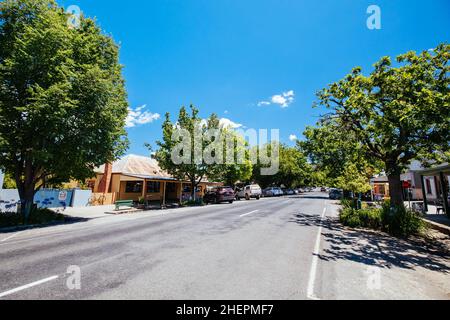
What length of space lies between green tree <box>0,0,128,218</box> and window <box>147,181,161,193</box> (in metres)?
16.9

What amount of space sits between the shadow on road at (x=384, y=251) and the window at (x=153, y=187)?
25.5 metres

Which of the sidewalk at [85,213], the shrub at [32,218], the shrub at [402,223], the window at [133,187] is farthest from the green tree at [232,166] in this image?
the shrub at [402,223]

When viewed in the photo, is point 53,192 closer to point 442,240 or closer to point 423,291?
point 423,291

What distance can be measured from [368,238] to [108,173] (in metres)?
26.5

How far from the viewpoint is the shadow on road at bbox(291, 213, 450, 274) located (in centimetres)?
642

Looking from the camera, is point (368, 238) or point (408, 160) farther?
point (408, 160)

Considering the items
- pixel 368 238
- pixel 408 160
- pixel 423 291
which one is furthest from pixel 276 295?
pixel 408 160

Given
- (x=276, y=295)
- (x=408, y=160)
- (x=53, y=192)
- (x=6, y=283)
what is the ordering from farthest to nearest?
(x=53, y=192) → (x=408, y=160) → (x=6, y=283) → (x=276, y=295)

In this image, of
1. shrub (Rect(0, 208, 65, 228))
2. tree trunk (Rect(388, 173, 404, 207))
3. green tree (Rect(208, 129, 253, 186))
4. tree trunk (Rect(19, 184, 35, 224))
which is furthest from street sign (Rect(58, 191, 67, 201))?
Result: tree trunk (Rect(388, 173, 404, 207))

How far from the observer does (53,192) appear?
1914 cm

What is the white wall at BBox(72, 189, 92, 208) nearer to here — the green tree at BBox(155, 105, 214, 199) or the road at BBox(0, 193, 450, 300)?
the green tree at BBox(155, 105, 214, 199)

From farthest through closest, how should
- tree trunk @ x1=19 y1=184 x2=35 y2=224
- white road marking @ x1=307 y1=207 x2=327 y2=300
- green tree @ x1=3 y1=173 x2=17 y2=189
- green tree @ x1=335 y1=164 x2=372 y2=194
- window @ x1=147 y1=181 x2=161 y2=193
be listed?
window @ x1=147 y1=181 x2=161 y2=193
green tree @ x1=3 y1=173 x2=17 y2=189
green tree @ x1=335 y1=164 x2=372 y2=194
tree trunk @ x1=19 y1=184 x2=35 y2=224
white road marking @ x1=307 y1=207 x2=327 y2=300

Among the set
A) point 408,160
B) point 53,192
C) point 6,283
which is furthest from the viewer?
point 53,192

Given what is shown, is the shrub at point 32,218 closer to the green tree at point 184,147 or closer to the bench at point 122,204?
the bench at point 122,204
